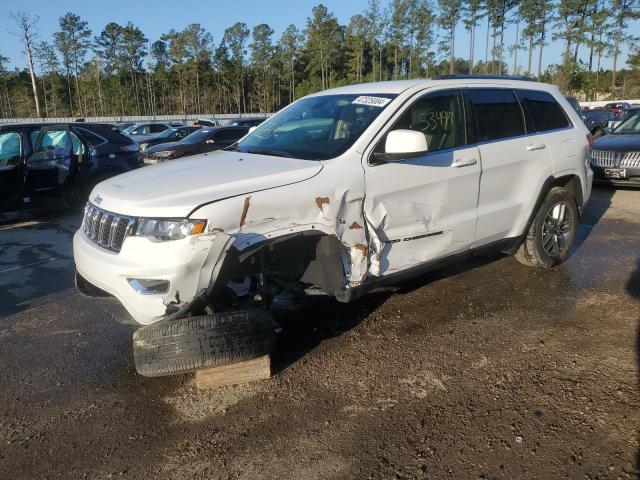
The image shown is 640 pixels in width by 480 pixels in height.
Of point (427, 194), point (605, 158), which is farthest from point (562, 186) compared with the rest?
point (605, 158)

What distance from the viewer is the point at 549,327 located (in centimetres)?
410

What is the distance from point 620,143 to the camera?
9883 millimetres

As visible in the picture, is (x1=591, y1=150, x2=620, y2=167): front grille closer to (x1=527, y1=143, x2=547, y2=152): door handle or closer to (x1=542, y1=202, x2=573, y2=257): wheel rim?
(x1=542, y1=202, x2=573, y2=257): wheel rim

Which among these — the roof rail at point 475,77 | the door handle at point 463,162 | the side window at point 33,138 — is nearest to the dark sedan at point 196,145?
the side window at point 33,138

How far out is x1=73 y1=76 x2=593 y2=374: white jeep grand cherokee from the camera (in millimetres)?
2982

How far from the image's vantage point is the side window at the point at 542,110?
499cm

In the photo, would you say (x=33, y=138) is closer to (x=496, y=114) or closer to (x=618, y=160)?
(x=496, y=114)

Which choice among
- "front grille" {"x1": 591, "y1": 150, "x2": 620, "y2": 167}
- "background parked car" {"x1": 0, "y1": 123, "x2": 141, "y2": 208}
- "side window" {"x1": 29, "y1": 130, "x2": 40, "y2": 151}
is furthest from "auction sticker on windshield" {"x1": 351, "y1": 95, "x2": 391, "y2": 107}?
"front grille" {"x1": 591, "y1": 150, "x2": 620, "y2": 167}

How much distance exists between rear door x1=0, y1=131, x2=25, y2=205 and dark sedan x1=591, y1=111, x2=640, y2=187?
31.9 ft

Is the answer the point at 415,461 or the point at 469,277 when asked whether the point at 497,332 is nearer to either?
the point at 469,277

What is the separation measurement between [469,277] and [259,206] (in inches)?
117

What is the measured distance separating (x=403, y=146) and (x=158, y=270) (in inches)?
69.1

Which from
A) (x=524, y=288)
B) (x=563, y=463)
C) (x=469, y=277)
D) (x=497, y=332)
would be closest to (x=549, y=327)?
(x=497, y=332)

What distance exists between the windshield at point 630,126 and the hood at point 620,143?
395 millimetres
